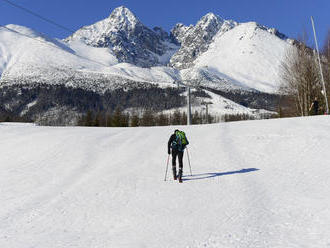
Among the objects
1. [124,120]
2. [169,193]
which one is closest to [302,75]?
[169,193]

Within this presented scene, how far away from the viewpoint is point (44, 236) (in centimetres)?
732

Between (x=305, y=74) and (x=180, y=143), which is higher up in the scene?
(x=305, y=74)

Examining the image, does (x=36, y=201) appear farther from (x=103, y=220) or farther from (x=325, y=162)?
(x=325, y=162)

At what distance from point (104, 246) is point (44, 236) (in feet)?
5.88

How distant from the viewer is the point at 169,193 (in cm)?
1012

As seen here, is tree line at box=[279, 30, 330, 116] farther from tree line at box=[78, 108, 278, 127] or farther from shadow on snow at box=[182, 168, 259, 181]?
tree line at box=[78, 108, 278, 127]

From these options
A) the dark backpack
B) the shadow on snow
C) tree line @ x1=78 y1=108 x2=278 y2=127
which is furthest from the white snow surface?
tree line @ x1=78 y1=108 x2=278 y2=127

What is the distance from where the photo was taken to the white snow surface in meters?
6.91

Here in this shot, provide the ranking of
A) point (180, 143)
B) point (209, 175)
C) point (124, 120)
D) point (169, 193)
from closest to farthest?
point (169, 193) → point (180, 143) → point (209, 175) → point (124, 120)

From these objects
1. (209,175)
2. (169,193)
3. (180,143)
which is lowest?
(169,193)

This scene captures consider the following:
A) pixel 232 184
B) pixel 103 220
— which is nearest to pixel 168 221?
pixel 103 220

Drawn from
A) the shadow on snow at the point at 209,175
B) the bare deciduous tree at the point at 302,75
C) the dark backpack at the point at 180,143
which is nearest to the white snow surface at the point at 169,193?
the shadow on snow at the point at 209,175

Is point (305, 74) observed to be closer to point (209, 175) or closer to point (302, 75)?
point (302, 75)

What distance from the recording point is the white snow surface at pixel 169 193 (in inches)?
272
